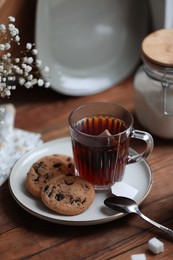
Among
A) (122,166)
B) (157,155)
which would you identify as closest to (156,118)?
(157,155)

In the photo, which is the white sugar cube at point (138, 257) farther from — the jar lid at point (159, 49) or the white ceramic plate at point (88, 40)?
the white ceramic plate at point (88, 40)

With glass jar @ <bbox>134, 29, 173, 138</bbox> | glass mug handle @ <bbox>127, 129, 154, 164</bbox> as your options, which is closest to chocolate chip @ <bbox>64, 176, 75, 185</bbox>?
glass mug handle @ <bbox>127, 129, 154, 164</bbox>

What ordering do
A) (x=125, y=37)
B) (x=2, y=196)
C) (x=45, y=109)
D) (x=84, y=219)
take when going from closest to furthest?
(x=84, y=219), (x=2, y=196), (x=45, y=109), (x=125, y=37)

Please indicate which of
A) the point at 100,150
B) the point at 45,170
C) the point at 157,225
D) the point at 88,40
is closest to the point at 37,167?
the point at 45,170

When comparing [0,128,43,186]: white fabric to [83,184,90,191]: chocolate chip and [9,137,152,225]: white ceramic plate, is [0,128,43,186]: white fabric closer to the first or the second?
[9,137,152,225]: white ceramic plate

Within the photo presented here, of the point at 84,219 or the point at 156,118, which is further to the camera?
the point at 156,118

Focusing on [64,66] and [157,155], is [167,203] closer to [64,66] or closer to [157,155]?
[157,155]
